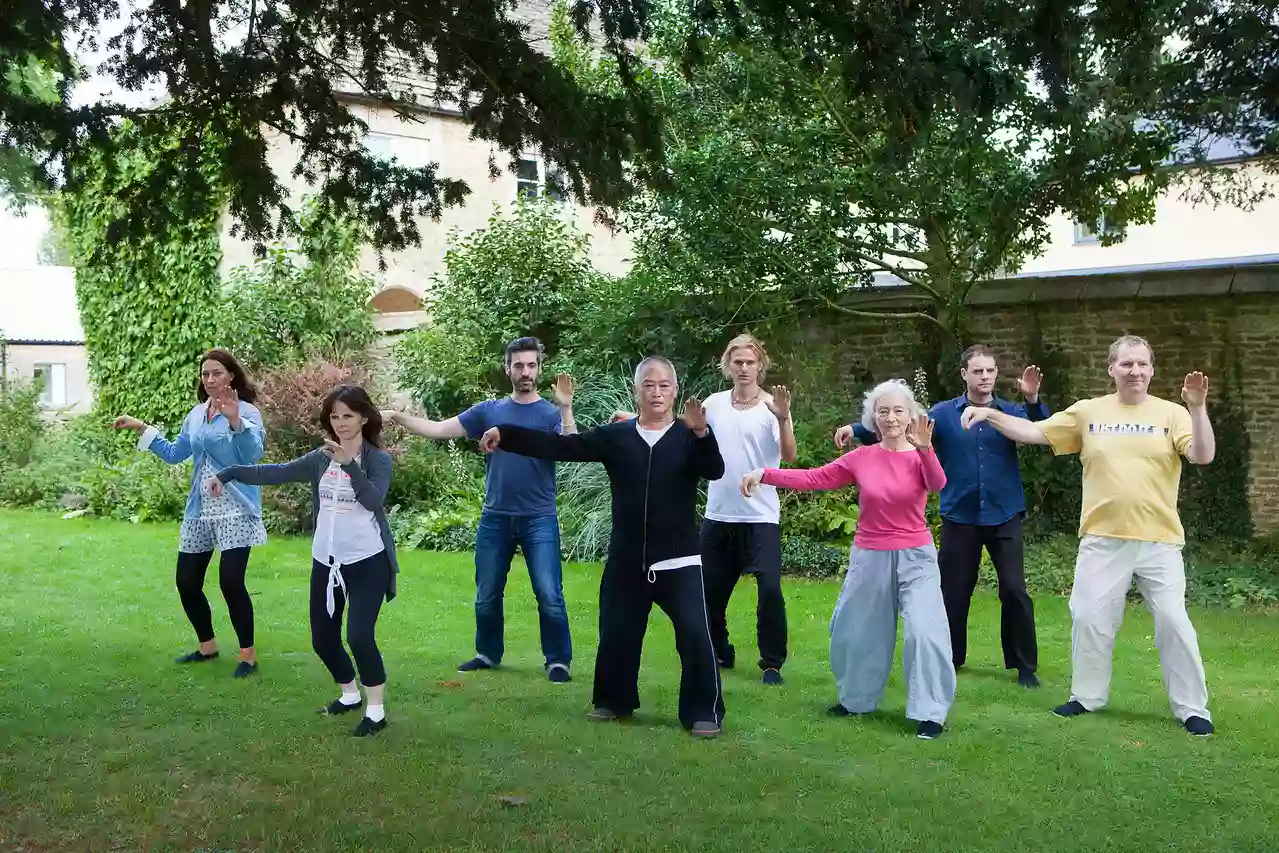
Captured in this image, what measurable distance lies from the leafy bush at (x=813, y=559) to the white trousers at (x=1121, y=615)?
4899 millimetres

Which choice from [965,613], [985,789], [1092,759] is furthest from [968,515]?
[985,789]

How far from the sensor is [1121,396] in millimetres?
6316

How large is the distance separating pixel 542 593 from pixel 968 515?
2.50 metres

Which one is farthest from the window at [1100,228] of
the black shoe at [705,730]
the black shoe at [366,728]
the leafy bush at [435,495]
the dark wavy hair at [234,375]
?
the black shoe at [366,728]

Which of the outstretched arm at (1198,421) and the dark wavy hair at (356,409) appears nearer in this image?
the outstretched arm at (1198,421)

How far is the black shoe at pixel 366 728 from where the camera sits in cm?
583

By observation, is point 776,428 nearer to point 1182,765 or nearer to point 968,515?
point 968,515

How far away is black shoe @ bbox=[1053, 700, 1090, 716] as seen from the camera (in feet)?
20.6

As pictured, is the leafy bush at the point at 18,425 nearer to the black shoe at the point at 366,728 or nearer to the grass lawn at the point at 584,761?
the grass lawn at the point at 584,761

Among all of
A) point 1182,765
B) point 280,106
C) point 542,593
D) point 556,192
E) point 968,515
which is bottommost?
point 1182,765

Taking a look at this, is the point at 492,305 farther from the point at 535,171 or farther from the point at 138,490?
the point at 535,171

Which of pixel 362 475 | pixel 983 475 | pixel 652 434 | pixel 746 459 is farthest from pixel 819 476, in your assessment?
pixel 362 475

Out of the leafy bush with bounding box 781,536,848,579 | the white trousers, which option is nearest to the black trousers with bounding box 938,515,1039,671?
the white trousers

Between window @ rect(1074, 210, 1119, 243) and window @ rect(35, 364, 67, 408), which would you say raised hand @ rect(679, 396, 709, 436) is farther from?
window @ rect(35, 364, 67, 408)
